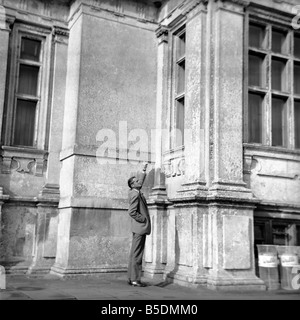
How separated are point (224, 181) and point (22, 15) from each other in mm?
5560

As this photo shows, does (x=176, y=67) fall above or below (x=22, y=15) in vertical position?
below

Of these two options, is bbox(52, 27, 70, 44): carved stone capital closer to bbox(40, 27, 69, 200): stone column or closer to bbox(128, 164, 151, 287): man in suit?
bbox(40, 27, 69, 200): stone column

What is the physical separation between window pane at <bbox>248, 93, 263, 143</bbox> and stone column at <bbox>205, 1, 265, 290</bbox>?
2.00 ft

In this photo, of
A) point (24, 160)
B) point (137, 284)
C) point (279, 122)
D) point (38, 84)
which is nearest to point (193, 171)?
point (137, 284)

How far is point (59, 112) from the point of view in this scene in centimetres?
977

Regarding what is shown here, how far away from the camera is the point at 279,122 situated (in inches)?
364

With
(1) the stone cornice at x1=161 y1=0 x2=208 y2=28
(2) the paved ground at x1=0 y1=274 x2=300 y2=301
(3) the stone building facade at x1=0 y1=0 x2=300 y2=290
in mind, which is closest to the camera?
(2) the paved ground at x1=0 y1=274 x2=300 y2=301

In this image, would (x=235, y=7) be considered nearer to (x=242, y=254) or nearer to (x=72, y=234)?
(x=242, y=254)

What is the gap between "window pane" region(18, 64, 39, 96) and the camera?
9.73m

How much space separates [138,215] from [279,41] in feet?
15.9

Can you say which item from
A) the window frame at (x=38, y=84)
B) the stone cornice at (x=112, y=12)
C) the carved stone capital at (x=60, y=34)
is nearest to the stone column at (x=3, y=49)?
the window frame at (x=38, y=84)

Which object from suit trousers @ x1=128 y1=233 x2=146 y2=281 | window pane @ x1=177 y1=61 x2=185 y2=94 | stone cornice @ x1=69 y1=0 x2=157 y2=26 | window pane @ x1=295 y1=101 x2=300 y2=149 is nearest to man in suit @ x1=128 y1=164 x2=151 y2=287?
suit trousers @ x1=128 y1=233 x2=146 y2=281
